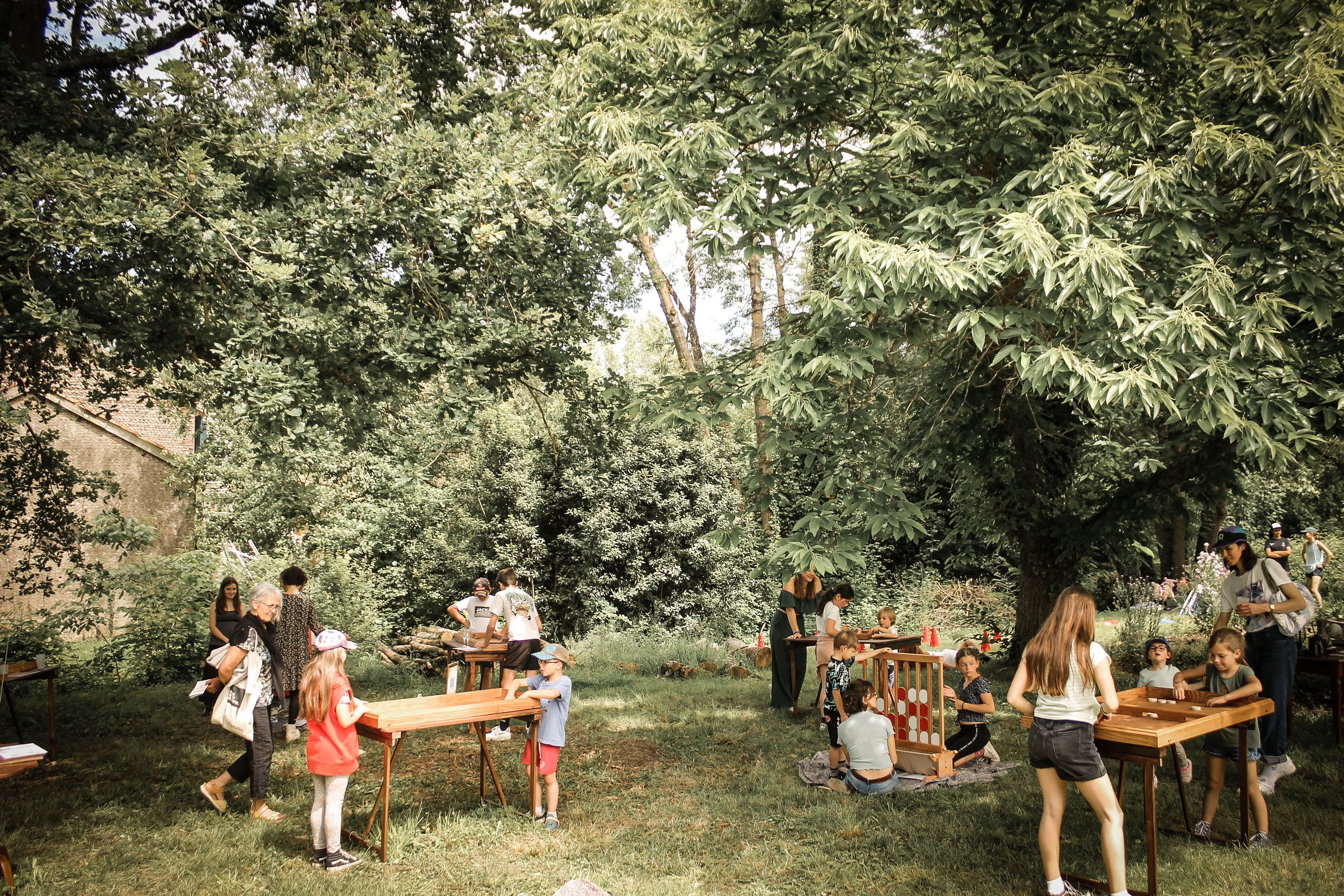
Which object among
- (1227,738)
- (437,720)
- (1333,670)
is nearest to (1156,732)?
(1227,738)

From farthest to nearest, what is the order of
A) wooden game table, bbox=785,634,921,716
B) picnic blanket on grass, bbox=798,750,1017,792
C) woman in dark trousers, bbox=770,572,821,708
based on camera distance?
woman in dark trousers, bbox=770,572,821,708 → wooden game table, bbox=785,634,921,716 → picnic blanket on grass, bbox=798,750,1017,792

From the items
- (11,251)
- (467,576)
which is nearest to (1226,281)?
(11,251)

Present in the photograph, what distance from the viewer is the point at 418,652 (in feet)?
50.0

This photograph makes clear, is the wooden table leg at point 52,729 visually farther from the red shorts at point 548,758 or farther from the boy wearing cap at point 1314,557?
the boy wearing cap at point 1314,557

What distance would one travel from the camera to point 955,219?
5.79m

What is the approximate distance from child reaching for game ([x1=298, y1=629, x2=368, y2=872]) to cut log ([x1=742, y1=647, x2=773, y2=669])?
29.1 ft

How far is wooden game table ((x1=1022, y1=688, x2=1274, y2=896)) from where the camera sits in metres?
4.96

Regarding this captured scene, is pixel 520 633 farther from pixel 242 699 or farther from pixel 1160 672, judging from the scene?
pixel 1160 672

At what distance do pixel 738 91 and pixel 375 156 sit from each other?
3.00 meters

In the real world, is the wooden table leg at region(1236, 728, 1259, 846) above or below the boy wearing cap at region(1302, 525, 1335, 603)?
below

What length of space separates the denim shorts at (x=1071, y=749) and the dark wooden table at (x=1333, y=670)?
14.3ft

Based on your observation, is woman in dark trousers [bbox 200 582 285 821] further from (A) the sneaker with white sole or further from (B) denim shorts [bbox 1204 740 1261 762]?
(B) denim shorts [bbox 1204 740 1261 762]

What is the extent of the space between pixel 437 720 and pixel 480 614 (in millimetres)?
3955

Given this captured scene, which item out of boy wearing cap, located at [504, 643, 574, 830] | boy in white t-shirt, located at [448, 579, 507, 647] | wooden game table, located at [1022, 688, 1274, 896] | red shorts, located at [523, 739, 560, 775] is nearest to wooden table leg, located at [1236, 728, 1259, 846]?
wooden game table, located at [1022, 688, 1274, 896]
